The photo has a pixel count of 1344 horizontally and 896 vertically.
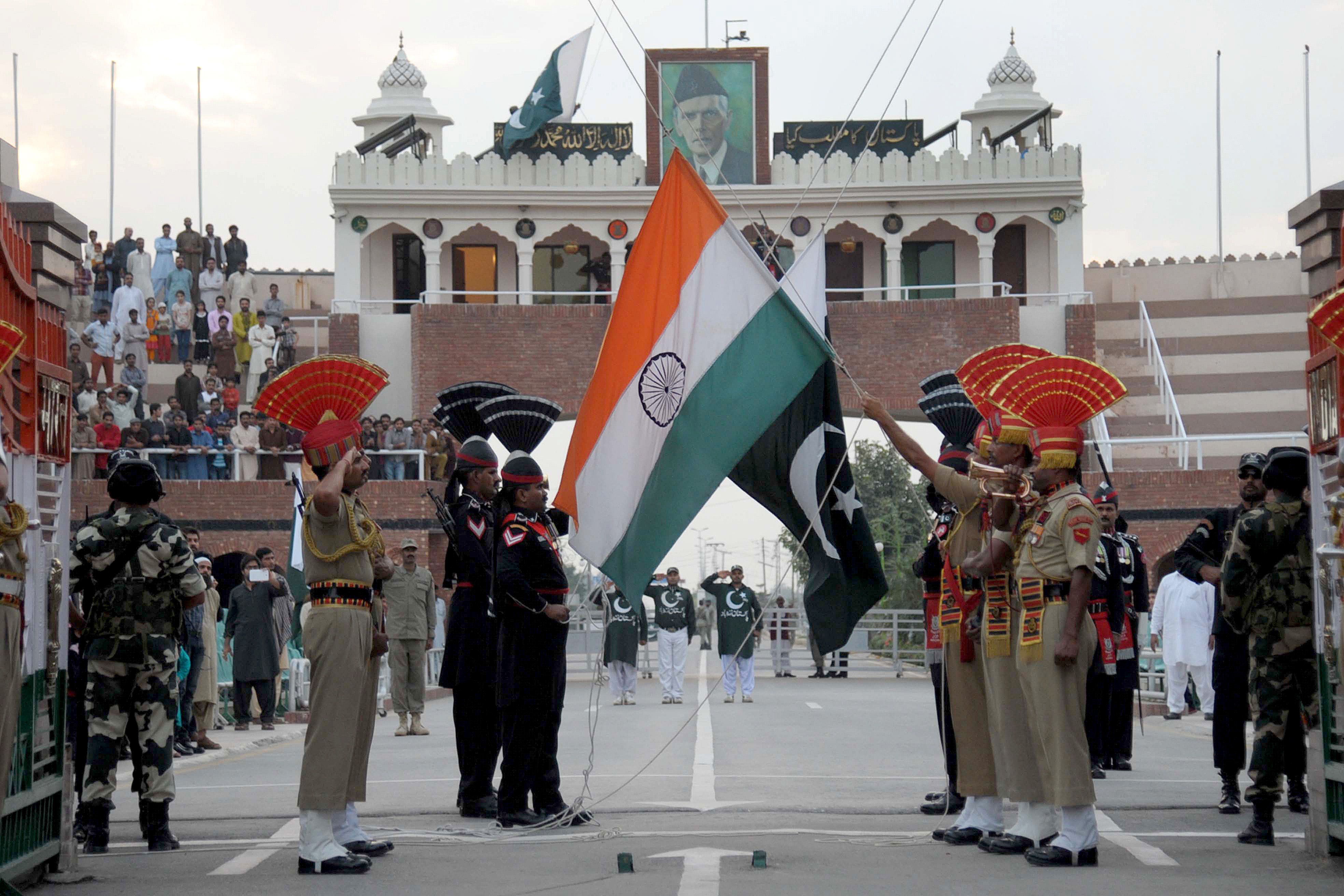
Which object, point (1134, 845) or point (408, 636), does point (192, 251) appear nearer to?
point (408, 636)

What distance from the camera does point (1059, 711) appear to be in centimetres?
798

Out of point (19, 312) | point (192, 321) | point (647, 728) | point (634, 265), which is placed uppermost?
point (192, 321)

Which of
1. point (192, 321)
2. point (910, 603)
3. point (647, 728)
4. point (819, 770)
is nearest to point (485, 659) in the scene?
point (819, 770)

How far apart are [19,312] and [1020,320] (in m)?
35.9

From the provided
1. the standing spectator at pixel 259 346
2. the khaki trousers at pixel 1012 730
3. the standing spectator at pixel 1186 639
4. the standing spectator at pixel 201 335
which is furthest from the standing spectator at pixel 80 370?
the khaki trousers at pixel 1012 730

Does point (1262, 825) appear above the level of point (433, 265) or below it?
below

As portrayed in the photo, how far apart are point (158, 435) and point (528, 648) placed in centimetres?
2518

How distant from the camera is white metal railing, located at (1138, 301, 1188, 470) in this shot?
3753cm

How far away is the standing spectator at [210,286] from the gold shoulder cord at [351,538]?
30510mm

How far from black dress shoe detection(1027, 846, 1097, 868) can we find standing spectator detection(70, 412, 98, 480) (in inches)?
1026

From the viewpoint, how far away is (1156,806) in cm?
1038

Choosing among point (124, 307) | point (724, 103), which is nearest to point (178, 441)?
point (124, 307)

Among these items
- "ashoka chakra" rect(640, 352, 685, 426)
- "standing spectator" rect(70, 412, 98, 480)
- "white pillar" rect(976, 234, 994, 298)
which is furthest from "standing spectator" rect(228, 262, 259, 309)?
"ashoka chakra" rect(640, 352, 685, 426)

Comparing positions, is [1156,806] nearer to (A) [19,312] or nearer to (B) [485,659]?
(B) [485,659]
